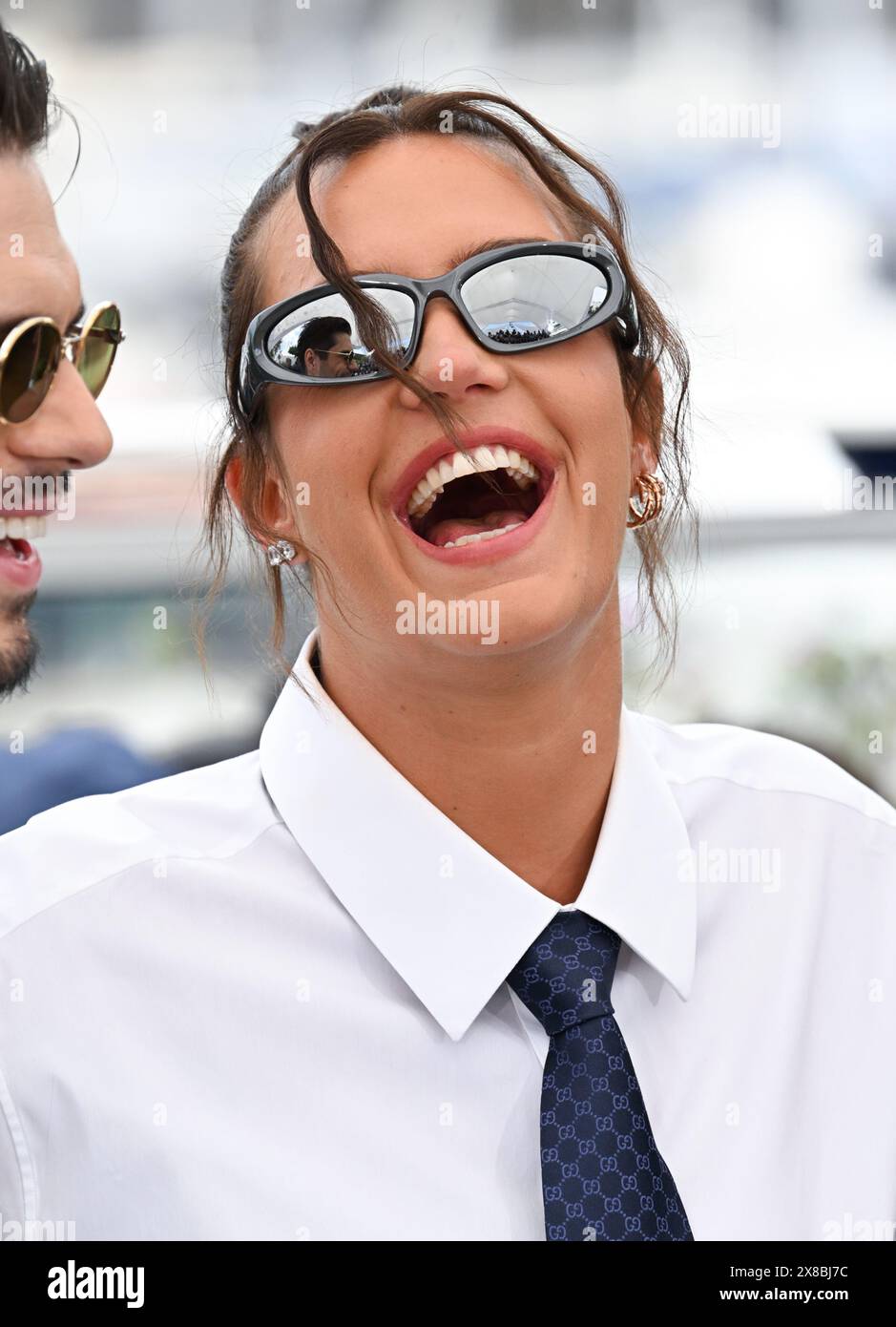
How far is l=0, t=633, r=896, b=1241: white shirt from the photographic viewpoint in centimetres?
102

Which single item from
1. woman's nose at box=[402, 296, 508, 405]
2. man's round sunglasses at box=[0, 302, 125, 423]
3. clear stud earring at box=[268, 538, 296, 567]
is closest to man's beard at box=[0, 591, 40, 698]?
man's round sunglasses at box=[0, 302, 125, 423]

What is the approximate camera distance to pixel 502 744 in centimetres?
119

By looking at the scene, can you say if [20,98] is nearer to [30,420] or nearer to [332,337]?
[30,420]

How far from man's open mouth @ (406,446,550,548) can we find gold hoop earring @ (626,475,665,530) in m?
0.12

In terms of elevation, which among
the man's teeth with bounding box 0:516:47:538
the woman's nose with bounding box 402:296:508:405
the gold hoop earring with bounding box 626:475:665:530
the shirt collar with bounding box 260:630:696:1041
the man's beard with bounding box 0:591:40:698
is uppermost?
the woman's nose with bounding box 402:296:508:405

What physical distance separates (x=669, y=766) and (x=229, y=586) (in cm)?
103

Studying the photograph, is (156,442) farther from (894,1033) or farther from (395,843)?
(894,1033)

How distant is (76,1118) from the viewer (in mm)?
1024

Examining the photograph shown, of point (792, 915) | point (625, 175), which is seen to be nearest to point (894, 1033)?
point (792, 915)

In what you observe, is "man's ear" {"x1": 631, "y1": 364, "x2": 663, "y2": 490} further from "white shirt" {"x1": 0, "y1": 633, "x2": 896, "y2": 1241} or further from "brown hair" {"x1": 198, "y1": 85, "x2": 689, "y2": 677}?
"white shirt" {"x1": 0, "y1": 633, "x2": 896, "y2": 1241}

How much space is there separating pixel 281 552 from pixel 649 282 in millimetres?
994

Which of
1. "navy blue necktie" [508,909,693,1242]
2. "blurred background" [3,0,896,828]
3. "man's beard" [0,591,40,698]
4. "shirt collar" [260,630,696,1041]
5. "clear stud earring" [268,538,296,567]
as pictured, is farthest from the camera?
"blurred background" [3,0,896,828]

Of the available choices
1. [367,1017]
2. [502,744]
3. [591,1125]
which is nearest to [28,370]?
[502,744]

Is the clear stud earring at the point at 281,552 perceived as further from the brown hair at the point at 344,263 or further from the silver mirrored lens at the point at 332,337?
the silver mirrored lens at the point at 332,337
